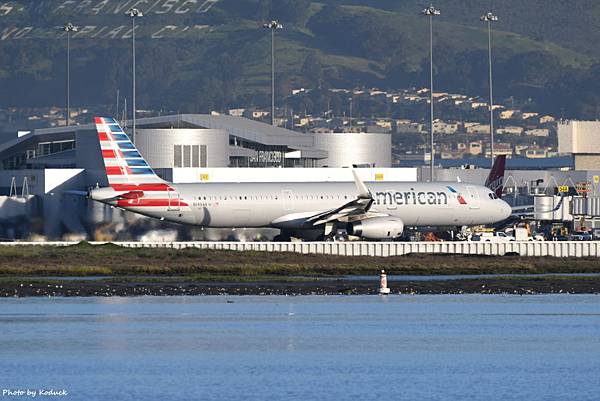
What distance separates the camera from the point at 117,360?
46969 mm

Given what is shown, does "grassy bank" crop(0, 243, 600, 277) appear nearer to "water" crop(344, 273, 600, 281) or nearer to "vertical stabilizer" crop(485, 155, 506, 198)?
"water" crop(344, 273, 600, 281)

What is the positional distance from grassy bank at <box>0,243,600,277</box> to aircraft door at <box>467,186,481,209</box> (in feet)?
43.7

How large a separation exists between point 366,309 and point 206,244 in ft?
96.4

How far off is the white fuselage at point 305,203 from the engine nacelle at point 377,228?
268 centimetres

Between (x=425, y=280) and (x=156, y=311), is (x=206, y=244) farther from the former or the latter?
(x=156, y=311)

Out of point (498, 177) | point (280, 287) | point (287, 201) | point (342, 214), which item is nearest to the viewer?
point (280, 287)

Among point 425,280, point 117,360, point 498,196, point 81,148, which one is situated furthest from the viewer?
point 81,148

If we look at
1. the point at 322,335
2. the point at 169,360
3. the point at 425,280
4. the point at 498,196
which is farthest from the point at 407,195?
the point at 169,360

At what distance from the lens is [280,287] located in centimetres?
6944

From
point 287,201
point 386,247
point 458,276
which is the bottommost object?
point 458,276

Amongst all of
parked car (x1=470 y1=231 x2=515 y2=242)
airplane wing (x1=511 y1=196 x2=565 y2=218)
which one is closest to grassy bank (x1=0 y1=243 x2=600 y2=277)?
parked car (x1=470 y1=231 x2=515 y2=242)

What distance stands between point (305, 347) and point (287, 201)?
46580 millimetres

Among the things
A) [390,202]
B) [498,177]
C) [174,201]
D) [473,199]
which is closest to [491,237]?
[473,199]

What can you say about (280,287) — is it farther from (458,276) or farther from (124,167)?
(124,167)
